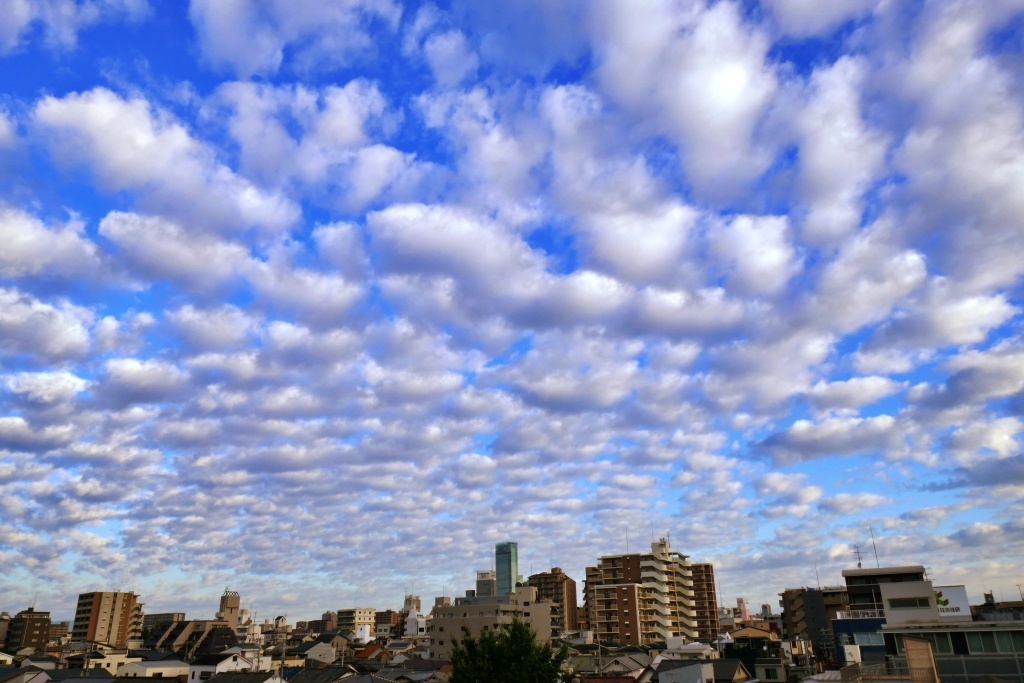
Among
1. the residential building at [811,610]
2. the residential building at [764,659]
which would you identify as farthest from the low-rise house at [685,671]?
the residential building at [811,610]

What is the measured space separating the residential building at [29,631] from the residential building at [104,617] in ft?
25.2

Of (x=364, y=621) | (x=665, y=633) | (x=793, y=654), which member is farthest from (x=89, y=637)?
(x=793, y=654)

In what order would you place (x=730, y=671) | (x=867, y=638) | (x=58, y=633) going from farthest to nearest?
(x=58, y=633), (x=867, y=638), (x=730, y=671)

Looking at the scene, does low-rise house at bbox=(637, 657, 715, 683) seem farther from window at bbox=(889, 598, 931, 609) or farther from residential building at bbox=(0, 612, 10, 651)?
residential building at bbox=(0, 612, 10, 651)

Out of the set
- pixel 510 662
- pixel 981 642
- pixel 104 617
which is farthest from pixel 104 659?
pixel 981 642

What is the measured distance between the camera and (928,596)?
55344mm

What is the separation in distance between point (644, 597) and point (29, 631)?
472 feet

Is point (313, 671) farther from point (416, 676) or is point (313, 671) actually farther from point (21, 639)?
point (21, 639)

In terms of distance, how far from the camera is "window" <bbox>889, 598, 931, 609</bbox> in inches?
2189

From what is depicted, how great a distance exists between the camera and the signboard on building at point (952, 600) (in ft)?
174

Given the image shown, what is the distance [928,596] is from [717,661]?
1856 cm

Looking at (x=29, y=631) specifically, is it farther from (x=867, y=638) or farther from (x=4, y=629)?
(x=867, y=638)

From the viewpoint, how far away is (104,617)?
529ft

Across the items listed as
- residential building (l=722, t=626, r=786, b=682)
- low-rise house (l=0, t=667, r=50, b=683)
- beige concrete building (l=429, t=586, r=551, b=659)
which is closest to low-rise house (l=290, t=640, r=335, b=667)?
beige concrete building (l=429, t=586, r=551, b=659)
